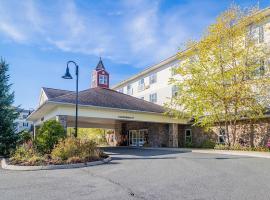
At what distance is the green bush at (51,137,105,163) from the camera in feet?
40.4

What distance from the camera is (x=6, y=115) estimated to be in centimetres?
1862

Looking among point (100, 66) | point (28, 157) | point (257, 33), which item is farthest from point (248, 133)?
point (100, 66)

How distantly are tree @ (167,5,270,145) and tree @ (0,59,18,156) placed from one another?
14264 millimetres

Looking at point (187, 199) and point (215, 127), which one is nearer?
point (187, 199)

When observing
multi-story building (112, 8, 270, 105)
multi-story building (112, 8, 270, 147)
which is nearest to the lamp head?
multi-story building (112, 8, 270, 147)

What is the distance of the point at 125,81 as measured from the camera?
4003cm

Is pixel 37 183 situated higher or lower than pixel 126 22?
lower

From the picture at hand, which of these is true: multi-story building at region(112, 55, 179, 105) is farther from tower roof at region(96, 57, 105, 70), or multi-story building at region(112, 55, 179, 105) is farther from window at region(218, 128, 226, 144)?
window at region(218, 128, 226, 144)

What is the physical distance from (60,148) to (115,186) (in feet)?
20.8

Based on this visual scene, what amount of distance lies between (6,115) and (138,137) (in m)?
17.6

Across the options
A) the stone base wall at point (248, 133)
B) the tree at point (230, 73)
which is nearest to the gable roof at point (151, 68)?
the tree at point (230, 73)

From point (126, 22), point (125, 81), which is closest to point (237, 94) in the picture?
point (126, 22)

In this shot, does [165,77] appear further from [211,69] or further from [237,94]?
[237,94]

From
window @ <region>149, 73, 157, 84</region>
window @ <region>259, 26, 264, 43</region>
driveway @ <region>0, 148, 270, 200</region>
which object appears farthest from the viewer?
window @ <region>149, 73, 157, 84</region>
